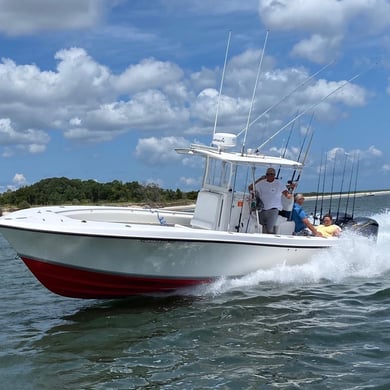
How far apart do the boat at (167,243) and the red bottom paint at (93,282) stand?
16mm

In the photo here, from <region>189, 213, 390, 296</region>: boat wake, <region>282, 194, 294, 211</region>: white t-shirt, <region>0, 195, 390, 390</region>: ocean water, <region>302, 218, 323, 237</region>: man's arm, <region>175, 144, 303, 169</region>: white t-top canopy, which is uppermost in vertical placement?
<region>175, 144, 303, 169</region>: white t-top canopy

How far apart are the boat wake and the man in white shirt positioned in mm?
919

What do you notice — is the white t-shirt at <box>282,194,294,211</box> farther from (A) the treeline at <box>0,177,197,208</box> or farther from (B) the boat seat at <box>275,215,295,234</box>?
(A) the treeline at <box>0,177,197,208</box>

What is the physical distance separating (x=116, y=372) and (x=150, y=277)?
2.84 meters

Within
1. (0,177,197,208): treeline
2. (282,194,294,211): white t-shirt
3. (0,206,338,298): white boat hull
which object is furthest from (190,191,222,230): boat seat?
(0,177,197,208): treeline

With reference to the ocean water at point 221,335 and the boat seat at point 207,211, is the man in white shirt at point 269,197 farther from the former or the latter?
the ocean water at point 221,335

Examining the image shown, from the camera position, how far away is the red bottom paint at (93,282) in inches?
360

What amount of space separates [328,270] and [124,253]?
14.3 ft

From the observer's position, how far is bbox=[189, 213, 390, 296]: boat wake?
33.6 feet

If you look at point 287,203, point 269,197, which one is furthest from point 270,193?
point 287,203

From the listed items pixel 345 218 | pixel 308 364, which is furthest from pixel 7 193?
pixel 308 364

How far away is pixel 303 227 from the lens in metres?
11.9

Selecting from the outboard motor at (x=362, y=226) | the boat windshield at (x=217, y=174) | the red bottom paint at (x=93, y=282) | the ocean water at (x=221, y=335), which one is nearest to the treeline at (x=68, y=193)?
the outboard motor at (x=362, y=226)

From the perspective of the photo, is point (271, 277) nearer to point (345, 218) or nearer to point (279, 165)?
point (279, 165)
